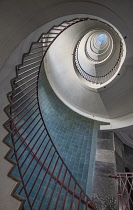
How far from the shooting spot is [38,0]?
1.98 metres

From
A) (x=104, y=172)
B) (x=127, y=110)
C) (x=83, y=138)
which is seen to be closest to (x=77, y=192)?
(x=104, y=172)

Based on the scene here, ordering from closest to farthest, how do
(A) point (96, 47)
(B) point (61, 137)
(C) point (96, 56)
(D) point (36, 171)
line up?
(D) point (36, 171) < (B) point (61, 137) < (C) point (96, 56) < (A) point (96, 47)

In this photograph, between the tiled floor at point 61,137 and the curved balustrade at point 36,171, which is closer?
the curved balustrade at point 36,171

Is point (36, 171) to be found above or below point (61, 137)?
below

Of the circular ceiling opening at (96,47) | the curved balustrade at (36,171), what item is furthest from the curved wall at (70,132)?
the circular ceiling opening at (96,47)

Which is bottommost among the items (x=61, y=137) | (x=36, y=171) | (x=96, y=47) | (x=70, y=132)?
(x=36, y=171)

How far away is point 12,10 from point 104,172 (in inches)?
171

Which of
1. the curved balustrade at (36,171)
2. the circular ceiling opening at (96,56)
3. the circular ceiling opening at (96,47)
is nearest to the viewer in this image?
the curved balustrade at (36,171)

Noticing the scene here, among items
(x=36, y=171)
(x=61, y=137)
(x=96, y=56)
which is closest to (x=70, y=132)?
(x=61, y=137)

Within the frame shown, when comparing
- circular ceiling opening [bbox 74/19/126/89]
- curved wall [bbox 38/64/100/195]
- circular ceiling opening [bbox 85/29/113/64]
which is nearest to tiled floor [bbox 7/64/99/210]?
curved wall [bbox 38/64/100/195]

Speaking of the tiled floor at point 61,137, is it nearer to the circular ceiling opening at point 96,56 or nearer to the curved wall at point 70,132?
the curved wall at point 70,132

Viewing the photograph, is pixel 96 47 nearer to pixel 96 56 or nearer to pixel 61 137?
pixel 96 56

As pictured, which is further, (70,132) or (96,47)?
(96,47)

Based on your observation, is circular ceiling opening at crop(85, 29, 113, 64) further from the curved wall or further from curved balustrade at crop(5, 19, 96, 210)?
curved balustrade at crop(5, 19, 96, 210)
